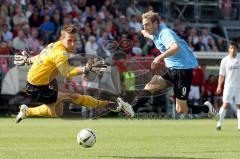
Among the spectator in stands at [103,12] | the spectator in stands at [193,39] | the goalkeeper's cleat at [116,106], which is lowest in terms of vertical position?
the spectator in stands at [193,39]

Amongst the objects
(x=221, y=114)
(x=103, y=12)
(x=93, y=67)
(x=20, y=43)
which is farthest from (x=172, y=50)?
(x=103, y=12)

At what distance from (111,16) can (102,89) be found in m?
5.70

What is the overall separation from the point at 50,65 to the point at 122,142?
2.40 m

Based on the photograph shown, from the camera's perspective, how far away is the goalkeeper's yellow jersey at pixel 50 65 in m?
13.3

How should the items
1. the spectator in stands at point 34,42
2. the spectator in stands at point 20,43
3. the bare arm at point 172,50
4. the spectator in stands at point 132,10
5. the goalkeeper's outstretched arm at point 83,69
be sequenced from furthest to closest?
the spectator in stands at point 132,10 → the spectator in stands at point 34,42 → the spectator in stands at point 20,43 → the bare arm at point 172,50 → the goalkeeper's outstretched arm at point 83,69

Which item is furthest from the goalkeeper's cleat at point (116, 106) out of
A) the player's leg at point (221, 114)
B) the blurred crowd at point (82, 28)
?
the blurred crowd at point (82, 28)

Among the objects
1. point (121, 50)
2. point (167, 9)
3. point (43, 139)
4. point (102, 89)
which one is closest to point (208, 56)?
point (121, 50)

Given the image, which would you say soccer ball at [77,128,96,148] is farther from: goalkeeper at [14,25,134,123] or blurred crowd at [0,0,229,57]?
blurred crowd at [0,0,229,57]

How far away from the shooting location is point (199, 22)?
37094 millimetres

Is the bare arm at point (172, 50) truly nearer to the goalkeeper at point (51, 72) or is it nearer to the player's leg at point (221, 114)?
the goalkeeper at point (51, 72)

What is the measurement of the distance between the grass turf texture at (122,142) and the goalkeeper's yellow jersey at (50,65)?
129 centimetres

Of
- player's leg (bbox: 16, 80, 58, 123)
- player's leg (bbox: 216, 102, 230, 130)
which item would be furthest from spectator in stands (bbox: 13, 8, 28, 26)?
player's leg (bbox: 16, 80, 58, 123)

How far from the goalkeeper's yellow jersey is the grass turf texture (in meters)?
1.29

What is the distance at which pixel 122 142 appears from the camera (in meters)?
15.4
